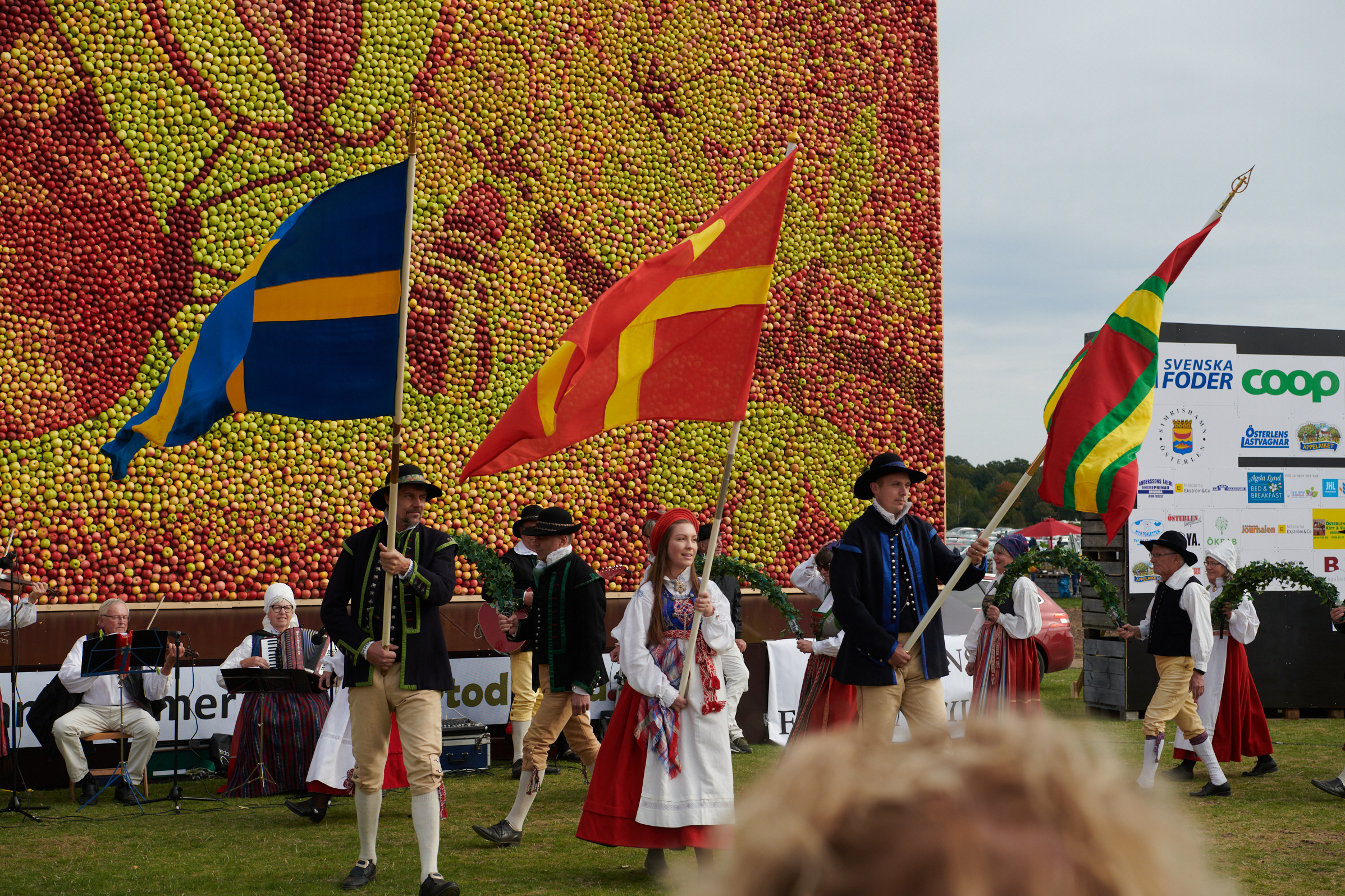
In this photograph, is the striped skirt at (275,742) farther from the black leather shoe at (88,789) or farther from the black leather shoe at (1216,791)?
the black leather shoe at (1216,791)

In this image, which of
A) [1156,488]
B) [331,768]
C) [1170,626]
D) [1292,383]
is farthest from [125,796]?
[1292,383]

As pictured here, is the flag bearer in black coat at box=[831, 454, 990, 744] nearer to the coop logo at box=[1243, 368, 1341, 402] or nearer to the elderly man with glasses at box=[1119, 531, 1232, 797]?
the elderly man with glasses at box=[1119, 531, 1232, 797]

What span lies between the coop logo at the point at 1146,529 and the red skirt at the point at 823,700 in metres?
5.36

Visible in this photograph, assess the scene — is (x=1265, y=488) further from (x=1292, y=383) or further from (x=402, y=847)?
(x=402, y=847)

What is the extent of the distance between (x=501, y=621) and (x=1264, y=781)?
18.7 ft

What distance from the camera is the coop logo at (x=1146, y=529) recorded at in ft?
40.7

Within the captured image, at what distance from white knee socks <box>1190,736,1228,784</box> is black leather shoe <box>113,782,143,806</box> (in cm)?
726

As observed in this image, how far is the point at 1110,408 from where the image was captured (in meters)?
6.57

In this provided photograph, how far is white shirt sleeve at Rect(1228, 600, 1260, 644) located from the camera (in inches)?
371

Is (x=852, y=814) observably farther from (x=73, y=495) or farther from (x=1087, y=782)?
(x=73, y=495)

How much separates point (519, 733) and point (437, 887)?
3.96 m

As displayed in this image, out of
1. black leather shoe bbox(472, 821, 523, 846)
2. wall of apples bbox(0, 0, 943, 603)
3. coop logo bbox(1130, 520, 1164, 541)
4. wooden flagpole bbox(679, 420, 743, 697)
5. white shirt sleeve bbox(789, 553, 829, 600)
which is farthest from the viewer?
coop logo bbox(1130, 520, 1164, 541)

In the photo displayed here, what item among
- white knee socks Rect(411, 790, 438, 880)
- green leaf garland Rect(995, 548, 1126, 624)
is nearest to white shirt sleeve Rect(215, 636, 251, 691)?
white knee socks Rect(411, 790, 438, 880)

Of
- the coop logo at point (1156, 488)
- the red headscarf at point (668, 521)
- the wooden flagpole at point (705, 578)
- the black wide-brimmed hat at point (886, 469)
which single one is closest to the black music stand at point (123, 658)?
the red headscarf at point (668, 521)
